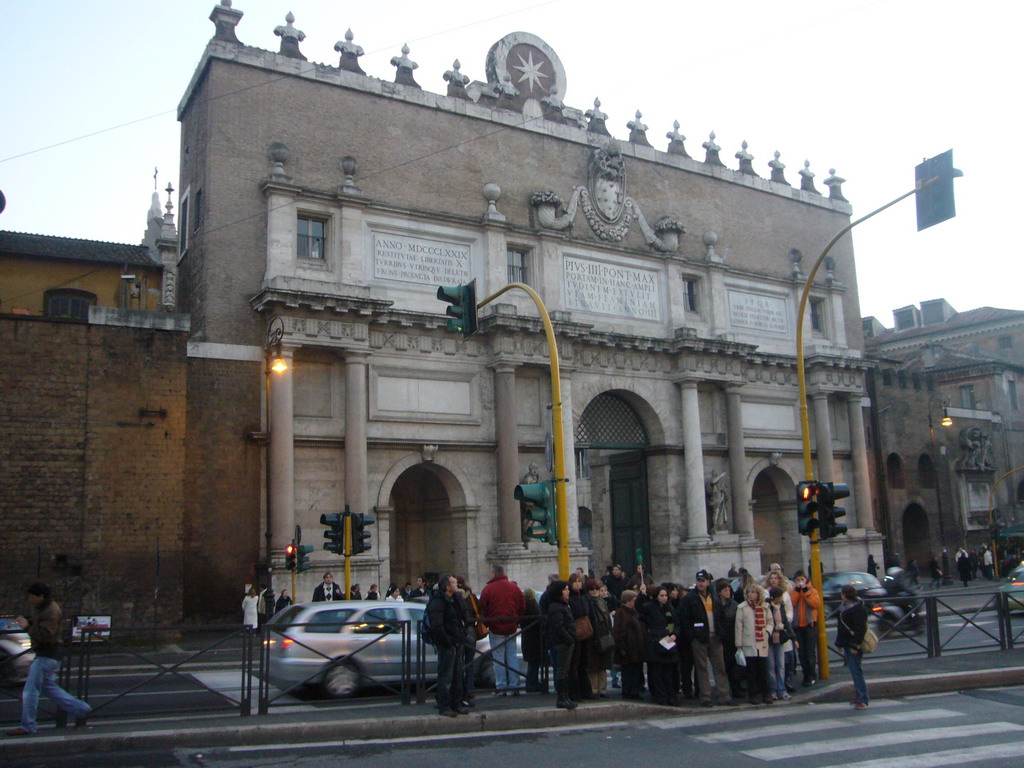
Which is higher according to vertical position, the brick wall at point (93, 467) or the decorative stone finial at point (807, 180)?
the decorative stone finial at point (807, 180)

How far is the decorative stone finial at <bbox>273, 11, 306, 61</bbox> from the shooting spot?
27141mm

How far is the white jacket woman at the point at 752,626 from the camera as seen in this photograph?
1224cm

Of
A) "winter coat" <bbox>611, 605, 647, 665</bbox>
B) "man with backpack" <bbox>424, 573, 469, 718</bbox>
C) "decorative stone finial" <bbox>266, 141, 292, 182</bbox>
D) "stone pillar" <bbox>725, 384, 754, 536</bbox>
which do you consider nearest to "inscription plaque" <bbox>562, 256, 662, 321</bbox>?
"stone pillar" <bbox>725, 384, 754, 536</bbox>

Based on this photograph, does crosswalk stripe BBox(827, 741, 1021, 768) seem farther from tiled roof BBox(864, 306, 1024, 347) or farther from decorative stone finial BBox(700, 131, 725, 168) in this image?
tiled roof BBox(864, 306, 1024, 347)

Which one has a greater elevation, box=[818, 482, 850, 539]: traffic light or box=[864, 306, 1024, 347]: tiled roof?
box=[864, 306, 1024, 347]: tiled roof

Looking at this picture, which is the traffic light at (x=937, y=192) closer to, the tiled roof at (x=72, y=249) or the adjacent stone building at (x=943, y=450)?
the adjacent stone building at (x=943, y=450)

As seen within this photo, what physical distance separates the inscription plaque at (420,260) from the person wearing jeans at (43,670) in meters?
17.3

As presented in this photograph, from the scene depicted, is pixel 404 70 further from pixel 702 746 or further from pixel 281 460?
pixel 702 746

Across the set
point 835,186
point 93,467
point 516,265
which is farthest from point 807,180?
point 93,467

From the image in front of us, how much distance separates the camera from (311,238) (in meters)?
26.2

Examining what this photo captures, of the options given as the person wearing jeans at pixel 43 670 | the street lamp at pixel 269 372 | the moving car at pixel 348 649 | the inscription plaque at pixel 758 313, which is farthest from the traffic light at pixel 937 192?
the inscription plaque at pixel 758 313

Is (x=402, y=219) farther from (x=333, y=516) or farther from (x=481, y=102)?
(x=333, y=516)

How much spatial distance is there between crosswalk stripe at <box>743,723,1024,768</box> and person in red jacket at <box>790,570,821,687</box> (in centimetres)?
285

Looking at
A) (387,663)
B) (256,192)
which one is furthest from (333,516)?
(256,192)
